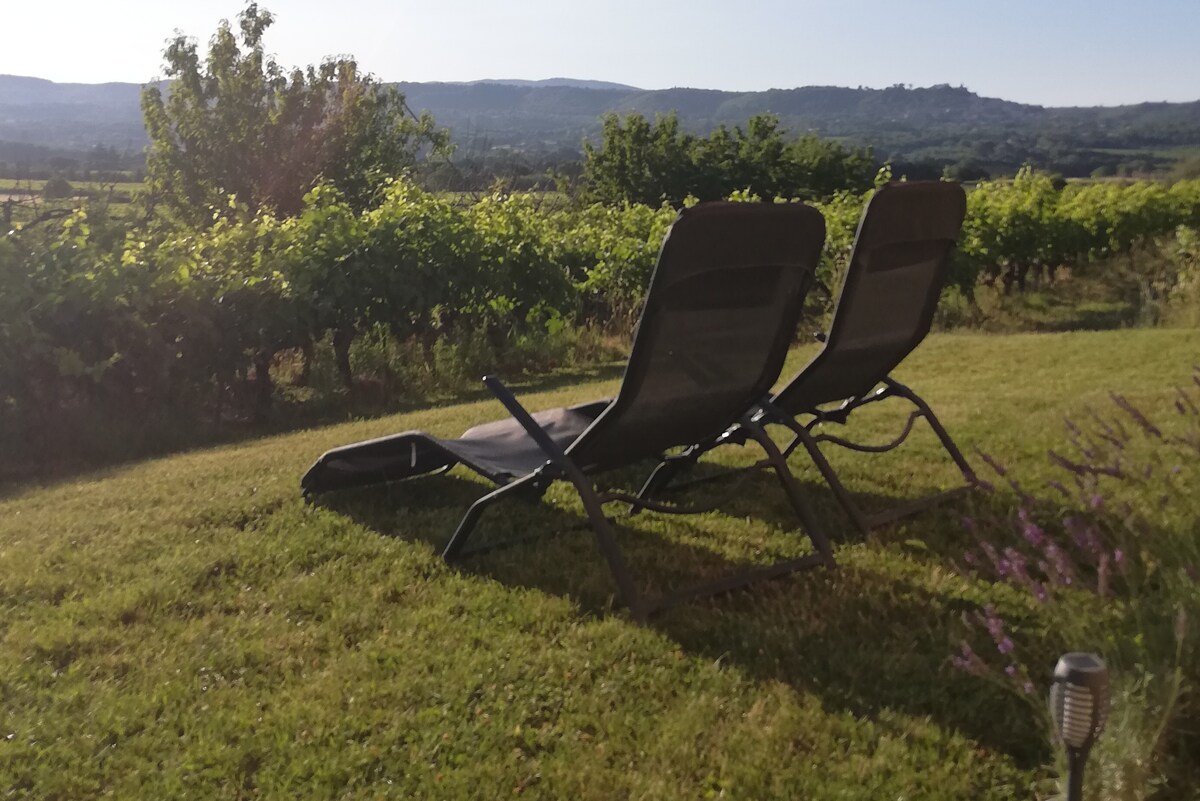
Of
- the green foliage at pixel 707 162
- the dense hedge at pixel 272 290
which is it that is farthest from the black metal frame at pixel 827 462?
the green foliage at pixel 707 162

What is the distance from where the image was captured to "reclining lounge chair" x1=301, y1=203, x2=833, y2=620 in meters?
3.32

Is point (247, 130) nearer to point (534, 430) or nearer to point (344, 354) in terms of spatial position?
point (344, 354)

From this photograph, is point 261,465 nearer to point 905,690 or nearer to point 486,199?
point 905,690

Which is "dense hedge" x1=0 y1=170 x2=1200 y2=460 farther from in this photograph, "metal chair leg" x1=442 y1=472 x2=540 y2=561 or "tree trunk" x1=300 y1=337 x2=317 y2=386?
"metal chair leg" x1=442 y1=472 x2=540 y2=561

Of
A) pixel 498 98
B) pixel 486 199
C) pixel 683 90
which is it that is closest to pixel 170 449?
pixel 486 199

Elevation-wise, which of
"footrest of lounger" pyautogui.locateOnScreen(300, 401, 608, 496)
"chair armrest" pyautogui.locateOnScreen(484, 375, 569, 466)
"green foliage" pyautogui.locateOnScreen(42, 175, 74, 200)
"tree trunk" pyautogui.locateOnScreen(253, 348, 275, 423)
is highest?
"green foliage" pyautogui.locateOnScreen(42, 175, 74, 200)

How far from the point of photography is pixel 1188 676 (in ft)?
7.64

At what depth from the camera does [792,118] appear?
7994 centimetres

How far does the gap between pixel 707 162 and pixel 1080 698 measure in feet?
128

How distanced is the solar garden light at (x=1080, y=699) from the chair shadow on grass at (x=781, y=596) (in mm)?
1068

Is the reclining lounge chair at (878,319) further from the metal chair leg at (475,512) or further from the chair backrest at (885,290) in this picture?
the metal chair leg at (475,512)

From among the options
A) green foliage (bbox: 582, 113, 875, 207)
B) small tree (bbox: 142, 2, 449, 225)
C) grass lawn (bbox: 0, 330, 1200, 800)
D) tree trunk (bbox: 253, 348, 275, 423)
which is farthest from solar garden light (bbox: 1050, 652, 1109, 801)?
green foliage (bbox: 582, 113, 875, 207)

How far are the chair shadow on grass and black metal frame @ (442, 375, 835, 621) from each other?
55 mm

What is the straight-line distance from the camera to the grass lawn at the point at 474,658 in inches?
101
